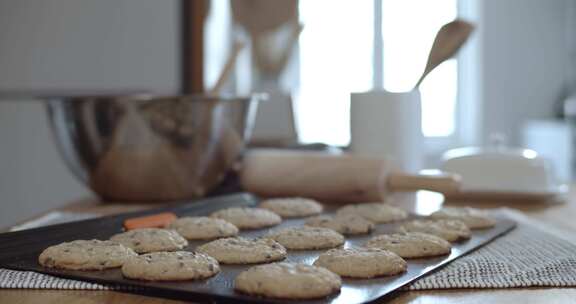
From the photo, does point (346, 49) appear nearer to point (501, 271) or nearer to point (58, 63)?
point (58, 63)

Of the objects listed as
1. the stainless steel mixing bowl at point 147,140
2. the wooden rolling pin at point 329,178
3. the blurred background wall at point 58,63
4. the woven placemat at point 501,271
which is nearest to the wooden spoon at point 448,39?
the wooden rolling pin at point 329,178

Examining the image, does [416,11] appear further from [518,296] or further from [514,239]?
[518,296]

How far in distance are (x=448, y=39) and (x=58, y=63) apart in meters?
1.48

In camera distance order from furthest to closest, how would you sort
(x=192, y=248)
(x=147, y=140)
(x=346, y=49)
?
(x=346, y=49) → (x=147, y=140) → (x=192, y=248)

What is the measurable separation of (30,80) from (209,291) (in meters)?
1.89

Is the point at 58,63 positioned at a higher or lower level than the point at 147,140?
higher

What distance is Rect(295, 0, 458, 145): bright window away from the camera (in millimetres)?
4324

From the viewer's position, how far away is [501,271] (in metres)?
0.75

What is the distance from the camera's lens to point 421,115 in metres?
1.49

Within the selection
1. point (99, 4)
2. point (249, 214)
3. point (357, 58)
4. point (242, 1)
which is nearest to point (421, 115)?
point (249, 214)

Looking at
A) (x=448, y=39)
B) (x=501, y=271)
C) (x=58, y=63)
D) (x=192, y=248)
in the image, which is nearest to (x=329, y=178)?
(x=448, y=39)

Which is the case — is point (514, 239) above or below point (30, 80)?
below

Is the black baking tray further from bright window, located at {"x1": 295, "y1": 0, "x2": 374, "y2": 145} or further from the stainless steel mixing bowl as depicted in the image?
bright window, located at {"x1": 295, "y1": 0, "x2": 374, "y2": 145}

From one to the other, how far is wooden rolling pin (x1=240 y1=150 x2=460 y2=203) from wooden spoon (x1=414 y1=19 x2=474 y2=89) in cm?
21
